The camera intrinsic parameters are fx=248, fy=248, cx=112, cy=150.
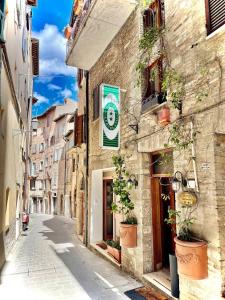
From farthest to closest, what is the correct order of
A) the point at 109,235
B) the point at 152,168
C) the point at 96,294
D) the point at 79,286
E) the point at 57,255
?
the point at 109,235
the point at 57,255
the point at 152,168
the point at 79,286
the point at 96,294

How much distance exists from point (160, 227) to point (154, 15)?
5578 millimetres

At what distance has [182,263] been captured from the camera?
422 centimetres

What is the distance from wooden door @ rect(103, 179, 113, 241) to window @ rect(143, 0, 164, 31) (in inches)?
231

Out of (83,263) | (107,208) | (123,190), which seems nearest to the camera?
(123,190)

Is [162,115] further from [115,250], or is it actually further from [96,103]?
[96,103]

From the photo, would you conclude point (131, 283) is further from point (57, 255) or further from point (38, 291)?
point (57, 255)

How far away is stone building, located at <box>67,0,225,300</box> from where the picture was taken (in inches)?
168

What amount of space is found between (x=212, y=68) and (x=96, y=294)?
5.29 meters

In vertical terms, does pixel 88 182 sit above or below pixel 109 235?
above

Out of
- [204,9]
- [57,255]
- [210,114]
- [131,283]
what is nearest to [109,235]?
[57,255]

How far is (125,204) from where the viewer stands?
686 cm

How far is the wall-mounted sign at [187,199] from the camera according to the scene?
4.51m

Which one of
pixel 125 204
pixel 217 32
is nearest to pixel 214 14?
pixel 217 32

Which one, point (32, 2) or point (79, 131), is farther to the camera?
point (32, 2)
